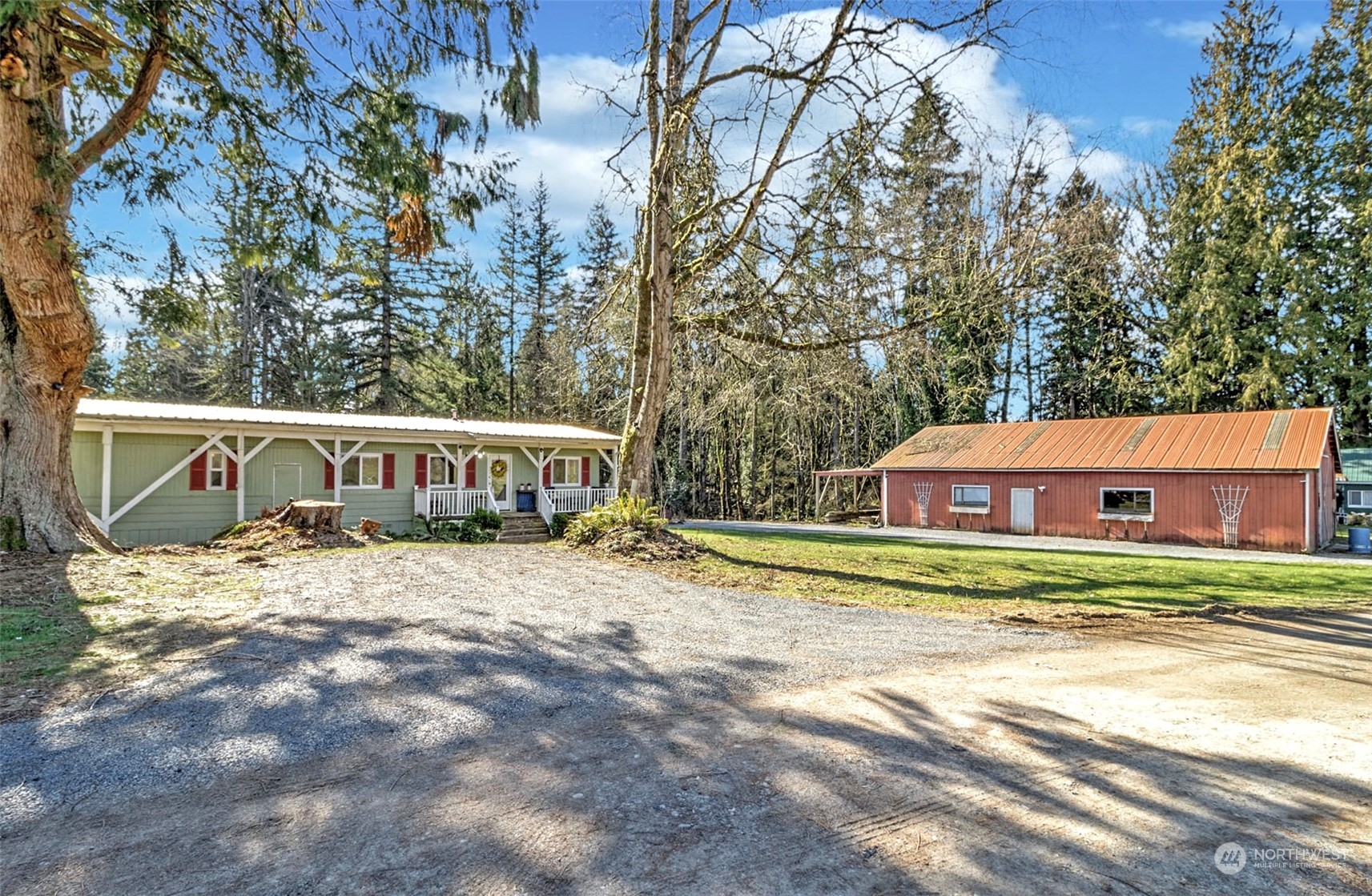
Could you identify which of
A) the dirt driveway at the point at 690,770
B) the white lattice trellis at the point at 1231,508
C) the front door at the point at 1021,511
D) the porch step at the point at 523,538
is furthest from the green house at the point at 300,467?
the white lattice trellis at the point at 1231,508

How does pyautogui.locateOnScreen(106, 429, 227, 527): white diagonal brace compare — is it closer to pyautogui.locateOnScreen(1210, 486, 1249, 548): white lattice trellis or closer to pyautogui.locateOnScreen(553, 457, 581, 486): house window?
pyautogui.locateOnScreen(553, 457, 581, 486): house window

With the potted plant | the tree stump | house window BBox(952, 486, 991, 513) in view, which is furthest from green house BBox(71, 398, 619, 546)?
the potted plant

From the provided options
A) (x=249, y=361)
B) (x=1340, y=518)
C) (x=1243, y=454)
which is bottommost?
(x=1340, y=518)

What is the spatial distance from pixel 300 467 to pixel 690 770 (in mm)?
15205

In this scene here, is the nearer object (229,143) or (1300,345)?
(229,143)

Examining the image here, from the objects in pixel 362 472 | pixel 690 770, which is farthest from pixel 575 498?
pixel 690 770

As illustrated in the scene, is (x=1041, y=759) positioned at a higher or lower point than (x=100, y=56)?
lower

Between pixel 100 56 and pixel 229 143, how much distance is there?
5.07ft

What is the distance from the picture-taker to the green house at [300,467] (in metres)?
13.1

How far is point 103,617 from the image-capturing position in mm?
5539

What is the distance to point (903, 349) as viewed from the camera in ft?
33.6

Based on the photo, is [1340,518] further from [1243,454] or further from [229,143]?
[229,143]

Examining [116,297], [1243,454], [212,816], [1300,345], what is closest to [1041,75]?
[212,816]

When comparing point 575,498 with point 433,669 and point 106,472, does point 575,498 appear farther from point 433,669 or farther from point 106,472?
point 433,669
